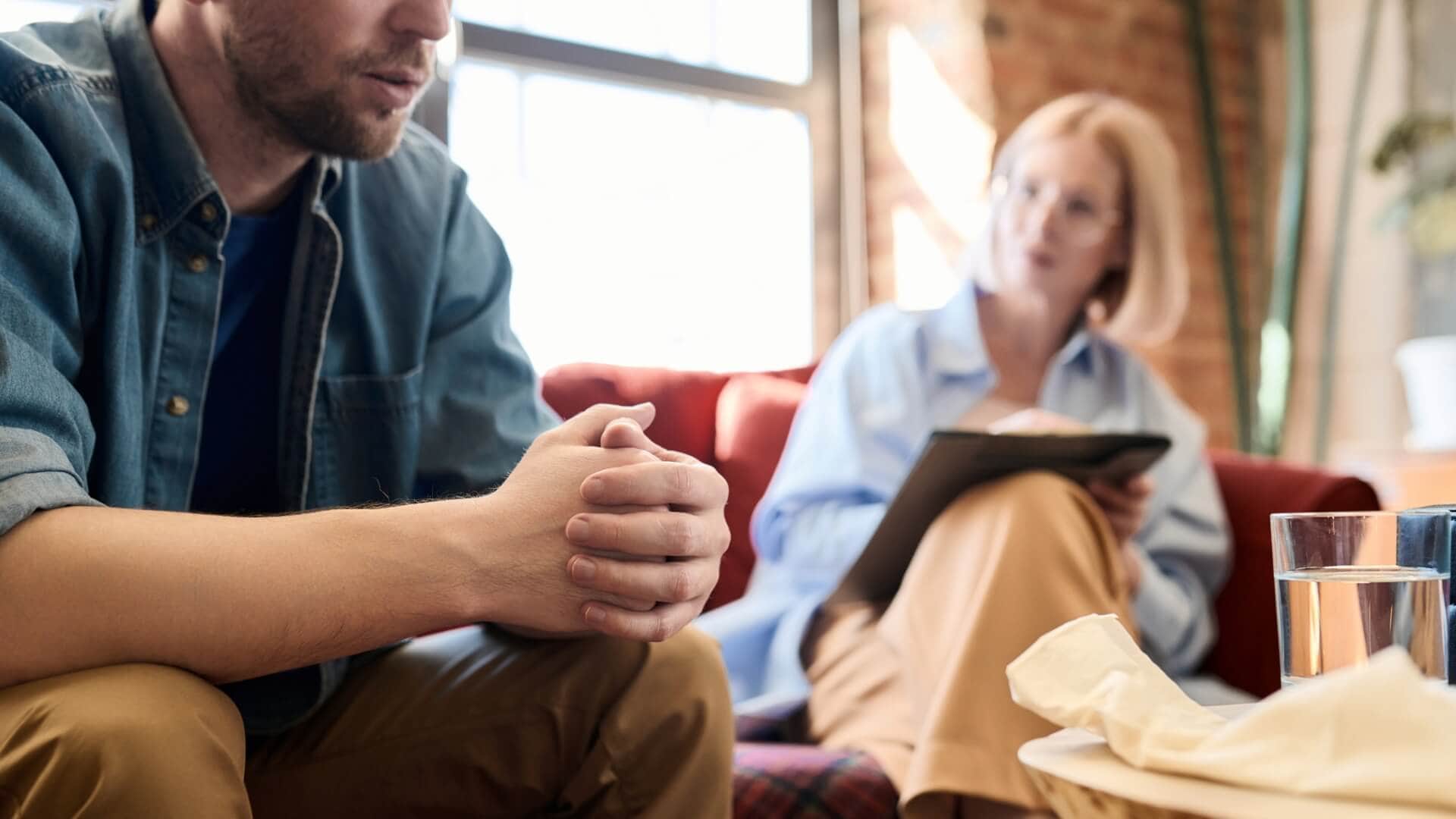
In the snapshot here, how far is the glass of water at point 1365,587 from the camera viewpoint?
0.65 m

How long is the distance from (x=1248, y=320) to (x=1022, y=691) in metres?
3.05

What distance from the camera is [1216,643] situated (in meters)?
1.80

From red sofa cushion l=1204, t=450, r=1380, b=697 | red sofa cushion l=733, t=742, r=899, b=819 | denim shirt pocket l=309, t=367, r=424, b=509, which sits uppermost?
denim shirt pocket l=309, t=367, r=424, b=509

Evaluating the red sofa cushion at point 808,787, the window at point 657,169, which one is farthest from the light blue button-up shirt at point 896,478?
the window at point 657,169

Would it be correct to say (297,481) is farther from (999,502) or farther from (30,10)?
(30,10)

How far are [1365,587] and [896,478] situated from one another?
1094 mm

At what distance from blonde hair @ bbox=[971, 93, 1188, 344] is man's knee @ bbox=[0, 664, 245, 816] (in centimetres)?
155

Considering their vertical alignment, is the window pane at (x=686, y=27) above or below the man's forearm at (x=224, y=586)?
above

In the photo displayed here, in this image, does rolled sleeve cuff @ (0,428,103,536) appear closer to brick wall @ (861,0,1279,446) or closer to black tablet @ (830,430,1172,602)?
black tablet @ (830,430,1172,602)

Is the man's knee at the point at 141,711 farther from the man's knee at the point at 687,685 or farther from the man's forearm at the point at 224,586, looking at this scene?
the man's knee at the point at 687,685

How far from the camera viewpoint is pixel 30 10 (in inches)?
81.4

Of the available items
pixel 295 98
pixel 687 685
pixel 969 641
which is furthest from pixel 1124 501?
pixel 295 98

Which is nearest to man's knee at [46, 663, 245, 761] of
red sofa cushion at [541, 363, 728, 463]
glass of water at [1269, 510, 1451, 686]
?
glass of water at [1269, 510, 1451, 686]

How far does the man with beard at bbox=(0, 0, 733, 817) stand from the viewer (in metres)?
0.73
